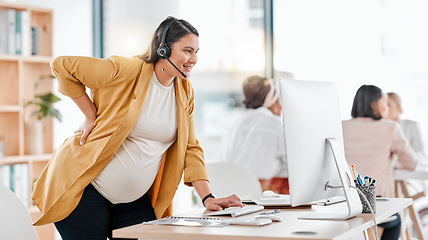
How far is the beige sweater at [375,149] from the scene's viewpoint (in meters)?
3.66

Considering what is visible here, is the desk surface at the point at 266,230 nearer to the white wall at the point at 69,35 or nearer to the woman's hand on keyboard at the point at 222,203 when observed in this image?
the woman's hand on keyboard at the point at 222,203

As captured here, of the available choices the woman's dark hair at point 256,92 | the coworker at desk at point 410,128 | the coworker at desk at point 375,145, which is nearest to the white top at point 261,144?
the woman's dark hair at point 256,92

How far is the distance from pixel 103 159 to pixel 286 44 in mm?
2992

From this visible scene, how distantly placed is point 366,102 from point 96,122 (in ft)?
6.93

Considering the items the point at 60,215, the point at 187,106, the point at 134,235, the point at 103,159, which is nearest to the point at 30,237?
the point at 60,215

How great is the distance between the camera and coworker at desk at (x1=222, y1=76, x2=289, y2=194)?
3881mm

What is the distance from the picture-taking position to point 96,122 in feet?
7.04

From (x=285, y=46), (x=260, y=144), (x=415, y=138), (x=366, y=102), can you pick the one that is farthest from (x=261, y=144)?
(x=415, y=138)

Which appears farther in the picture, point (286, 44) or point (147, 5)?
point (147, 5)

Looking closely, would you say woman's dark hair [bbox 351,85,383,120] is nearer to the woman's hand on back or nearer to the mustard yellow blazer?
the mustard yellow blazer

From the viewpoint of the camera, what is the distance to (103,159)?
2.08m

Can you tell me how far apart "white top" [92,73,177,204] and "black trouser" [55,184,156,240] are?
3 cm

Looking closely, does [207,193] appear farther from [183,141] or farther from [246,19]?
[246,19]

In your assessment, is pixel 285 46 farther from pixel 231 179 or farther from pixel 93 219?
pixel 93 219
